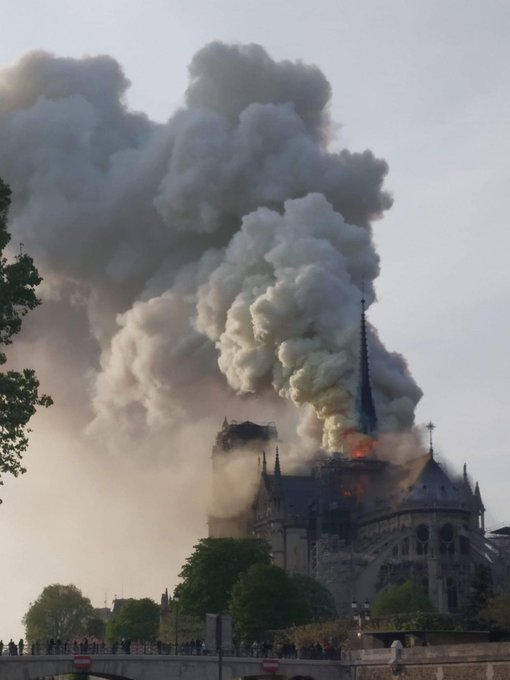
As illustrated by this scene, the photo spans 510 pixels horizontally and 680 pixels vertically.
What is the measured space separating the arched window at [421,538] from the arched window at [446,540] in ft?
4.83

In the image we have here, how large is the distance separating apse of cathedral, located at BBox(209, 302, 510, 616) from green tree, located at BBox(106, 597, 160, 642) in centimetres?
1748

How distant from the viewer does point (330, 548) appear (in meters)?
152

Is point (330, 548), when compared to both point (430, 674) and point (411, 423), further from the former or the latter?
point (430, 674)

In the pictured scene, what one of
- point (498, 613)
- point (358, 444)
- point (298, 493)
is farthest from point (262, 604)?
point (298, 493)

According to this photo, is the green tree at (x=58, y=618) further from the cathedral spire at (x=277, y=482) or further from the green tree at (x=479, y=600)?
the green tree at (x=479, y=600)

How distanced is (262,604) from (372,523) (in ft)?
124

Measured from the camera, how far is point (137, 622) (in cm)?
17100

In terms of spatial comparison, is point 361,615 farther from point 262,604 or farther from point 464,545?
point 464,545

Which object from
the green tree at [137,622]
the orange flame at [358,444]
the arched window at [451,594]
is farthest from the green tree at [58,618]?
the arched window at [451,594]

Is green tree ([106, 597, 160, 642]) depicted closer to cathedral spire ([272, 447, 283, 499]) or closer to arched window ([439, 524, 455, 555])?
cathedral spire ([272, 447, 283, 499])

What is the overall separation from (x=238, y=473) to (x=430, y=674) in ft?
368

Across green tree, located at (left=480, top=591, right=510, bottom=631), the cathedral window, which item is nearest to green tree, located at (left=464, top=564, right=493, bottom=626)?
green tree, located at (left=480, top=591, right=510, bottom=631)

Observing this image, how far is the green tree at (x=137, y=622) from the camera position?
170 m

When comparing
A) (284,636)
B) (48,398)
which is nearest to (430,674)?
(48,398)
